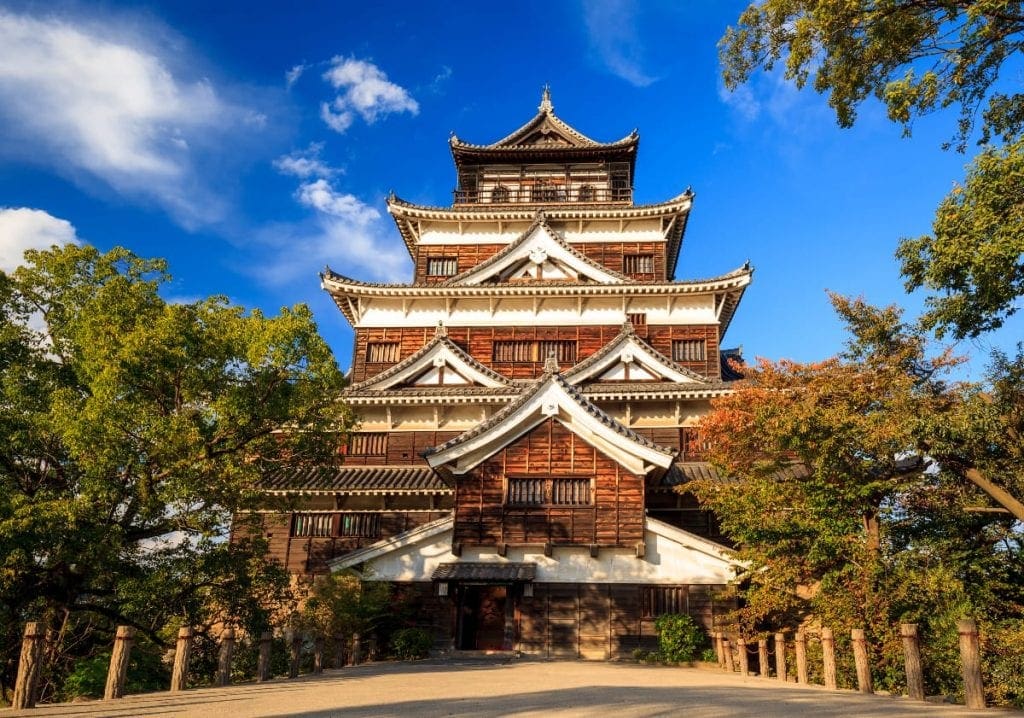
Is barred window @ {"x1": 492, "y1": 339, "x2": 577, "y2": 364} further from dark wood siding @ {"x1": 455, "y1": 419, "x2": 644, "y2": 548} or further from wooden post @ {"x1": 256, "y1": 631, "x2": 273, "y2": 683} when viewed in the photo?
wooden post @ {"x1": 256, "y1": 631, "x2": 273, "y2": 683}

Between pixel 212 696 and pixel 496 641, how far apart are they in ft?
34.9

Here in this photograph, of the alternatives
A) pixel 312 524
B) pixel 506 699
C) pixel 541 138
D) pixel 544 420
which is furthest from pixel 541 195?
pixel 506 699

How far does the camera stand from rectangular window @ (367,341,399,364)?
27391 millimetres

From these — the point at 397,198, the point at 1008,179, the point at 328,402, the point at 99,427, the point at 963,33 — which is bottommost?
the point at 99,427

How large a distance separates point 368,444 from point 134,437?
472 inches

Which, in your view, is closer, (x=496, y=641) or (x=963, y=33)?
(x=963, y=33)

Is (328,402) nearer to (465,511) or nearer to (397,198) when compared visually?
(465,511)

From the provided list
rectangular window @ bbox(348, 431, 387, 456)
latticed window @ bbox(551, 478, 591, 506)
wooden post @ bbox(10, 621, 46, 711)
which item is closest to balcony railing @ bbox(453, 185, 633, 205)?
rectangular window @ bbox(348, 431, 387, 456)

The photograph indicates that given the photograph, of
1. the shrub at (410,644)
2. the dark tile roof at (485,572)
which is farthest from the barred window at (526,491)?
the shrub at (410,644)

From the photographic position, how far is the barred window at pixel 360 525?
22.2m

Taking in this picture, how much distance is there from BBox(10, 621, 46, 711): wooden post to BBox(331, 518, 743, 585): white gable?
981cm

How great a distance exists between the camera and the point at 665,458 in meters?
18.4

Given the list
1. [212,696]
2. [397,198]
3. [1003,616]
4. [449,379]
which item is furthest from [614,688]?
[397,198]

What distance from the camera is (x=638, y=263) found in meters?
29.1
